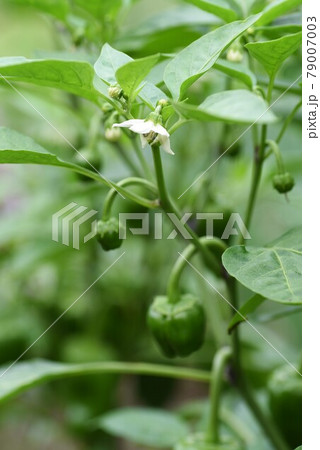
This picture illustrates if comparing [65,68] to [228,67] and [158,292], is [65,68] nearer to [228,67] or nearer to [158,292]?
[228,67]

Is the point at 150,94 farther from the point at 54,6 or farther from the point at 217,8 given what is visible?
the point at 54,6

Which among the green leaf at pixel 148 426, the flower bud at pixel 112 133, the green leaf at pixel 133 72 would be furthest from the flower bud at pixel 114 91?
the green leaf at pixel 148 426

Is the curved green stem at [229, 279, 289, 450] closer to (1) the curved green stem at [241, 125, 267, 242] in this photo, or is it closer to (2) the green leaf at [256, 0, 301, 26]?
(1) the curved green stem at [241, 125, 267, 242]

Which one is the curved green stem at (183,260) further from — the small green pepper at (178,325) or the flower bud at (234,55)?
the flower bud at (234,55)

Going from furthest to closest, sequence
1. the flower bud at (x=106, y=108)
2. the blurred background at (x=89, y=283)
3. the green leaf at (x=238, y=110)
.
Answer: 1. the blurred background at (x=89, y=283)
2. the flower bud at (x=106, y=108)
3. the green leaf at (x=238, y=110)

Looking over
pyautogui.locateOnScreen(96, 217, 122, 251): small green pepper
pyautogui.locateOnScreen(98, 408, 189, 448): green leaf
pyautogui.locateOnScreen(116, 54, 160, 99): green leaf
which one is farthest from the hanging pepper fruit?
pyautogui.locateOnScreen(116, 54, 160, 99): green leaf

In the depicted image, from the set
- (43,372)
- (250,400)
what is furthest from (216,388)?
(43,372)

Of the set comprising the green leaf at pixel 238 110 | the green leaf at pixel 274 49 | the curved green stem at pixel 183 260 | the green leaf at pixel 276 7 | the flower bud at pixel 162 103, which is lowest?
the curved green stem at pixel 183 260
